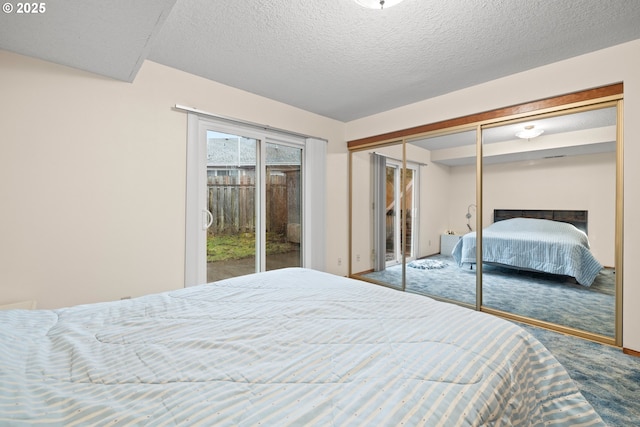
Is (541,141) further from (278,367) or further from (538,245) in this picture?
(278,367)

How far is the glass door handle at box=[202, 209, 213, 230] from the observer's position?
2896 millimetres

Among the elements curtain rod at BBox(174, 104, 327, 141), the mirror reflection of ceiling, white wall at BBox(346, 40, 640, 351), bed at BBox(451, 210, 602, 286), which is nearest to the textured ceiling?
white wall at BBox(346, 40, 640, 351)

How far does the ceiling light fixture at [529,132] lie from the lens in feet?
9.01

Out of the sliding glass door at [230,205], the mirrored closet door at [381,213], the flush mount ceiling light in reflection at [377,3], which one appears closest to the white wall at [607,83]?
the mirrored closet door at [381,213]

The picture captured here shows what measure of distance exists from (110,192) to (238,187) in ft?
4.04

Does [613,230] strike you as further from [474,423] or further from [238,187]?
[238,187]

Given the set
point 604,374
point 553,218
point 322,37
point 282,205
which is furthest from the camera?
point 282,205

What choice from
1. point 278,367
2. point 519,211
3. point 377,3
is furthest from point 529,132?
point 278,367

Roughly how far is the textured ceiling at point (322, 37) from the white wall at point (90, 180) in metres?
0.19

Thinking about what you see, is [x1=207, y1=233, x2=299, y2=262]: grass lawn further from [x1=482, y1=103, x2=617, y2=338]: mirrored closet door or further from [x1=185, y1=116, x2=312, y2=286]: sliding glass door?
[x1=482, y1=103, x2=617, y2=338]: mirrored closet door

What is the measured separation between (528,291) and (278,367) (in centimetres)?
308

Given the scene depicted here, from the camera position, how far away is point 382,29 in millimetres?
2053

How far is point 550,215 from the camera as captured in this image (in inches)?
108

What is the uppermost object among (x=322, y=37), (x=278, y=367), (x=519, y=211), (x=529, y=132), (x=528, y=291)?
(x=322, y=37)
